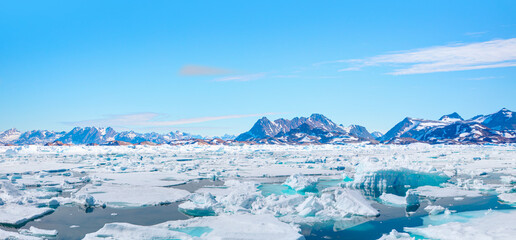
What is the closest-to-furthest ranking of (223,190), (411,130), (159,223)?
(159,223), (223,190), (411,130)

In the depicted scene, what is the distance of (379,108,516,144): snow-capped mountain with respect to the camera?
117900 mm

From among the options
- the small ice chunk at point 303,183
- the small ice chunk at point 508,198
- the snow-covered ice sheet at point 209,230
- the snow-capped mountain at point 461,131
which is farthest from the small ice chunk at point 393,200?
the snow-capped mountain at point 461,131

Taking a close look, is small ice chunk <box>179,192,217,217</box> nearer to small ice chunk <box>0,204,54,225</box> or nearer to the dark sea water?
the dark sea water

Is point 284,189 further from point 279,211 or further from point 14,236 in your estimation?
point 14,236

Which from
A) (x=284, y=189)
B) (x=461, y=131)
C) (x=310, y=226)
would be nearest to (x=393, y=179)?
(x=284, y=189)

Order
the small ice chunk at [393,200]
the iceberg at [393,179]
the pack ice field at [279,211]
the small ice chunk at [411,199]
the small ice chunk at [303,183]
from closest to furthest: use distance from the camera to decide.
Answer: the pack ice field at [279,211] → the small ice chunk at [411,199] → the small ice chunk at [393,200] → the small ice chunk at [303,183] → the iceberg at [393,179]

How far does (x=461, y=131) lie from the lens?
5118 inches

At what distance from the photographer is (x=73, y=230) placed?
966 cm

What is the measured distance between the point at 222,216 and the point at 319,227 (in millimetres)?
2836

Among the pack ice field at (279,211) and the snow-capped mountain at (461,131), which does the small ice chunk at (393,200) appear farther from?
the snow-capped mountain at (461,131)

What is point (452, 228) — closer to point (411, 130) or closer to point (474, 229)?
point (474, 229)

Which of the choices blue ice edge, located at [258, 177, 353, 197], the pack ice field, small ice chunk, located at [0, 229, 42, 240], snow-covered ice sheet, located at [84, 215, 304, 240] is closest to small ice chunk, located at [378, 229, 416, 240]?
the pack ice field

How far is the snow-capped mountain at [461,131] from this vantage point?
118 meters

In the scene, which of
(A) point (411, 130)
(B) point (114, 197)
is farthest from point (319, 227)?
(A) point (411, 130)
